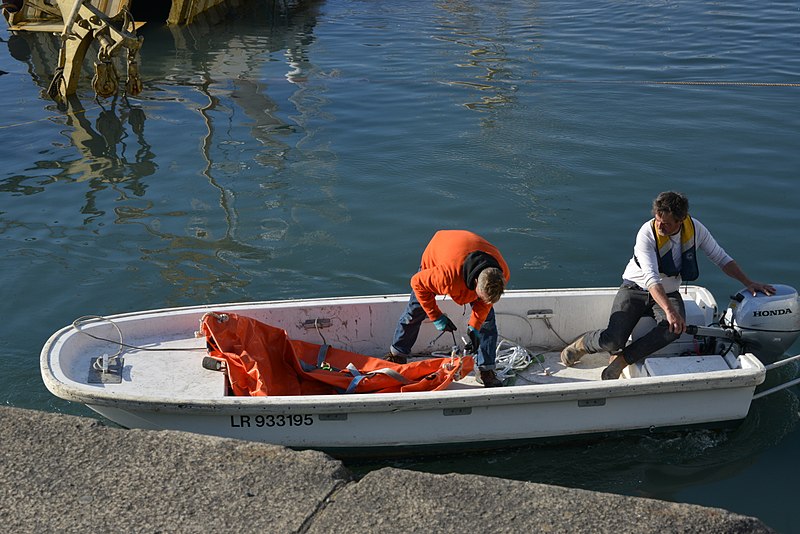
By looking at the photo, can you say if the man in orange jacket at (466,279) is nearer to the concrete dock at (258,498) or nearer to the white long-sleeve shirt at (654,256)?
the white long-sleeve shirt at (654,256)

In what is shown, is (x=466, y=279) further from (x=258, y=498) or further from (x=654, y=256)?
(x=258, y=498)

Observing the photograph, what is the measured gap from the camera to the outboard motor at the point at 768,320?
251 inches

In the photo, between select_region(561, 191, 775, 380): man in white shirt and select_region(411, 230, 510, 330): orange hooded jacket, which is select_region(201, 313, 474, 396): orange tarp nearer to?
select_region(411, 230, 510, 330): orange hooded jacket

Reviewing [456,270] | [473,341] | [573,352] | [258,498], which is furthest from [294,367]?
[258,498]

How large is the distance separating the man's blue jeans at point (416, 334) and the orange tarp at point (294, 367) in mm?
173

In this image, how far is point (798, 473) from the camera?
617cm

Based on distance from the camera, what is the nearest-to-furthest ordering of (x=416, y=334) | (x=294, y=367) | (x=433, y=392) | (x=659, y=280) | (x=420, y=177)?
(x=433, y=392)
(x=659, y=280)
(x=294, y=367)
(x=416, y=334)
(x=420, y=177)

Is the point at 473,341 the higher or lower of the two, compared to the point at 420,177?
lower

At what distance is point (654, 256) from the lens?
6188mm

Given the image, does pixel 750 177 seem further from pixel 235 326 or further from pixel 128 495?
pixel 128 495

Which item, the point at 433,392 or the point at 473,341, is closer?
the point at 433,392

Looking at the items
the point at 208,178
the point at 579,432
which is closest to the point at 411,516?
the point at 579,432

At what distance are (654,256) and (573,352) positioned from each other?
1.11 metres

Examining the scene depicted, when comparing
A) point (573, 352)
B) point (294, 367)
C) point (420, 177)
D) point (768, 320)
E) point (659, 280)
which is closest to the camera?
point (659, 280)
